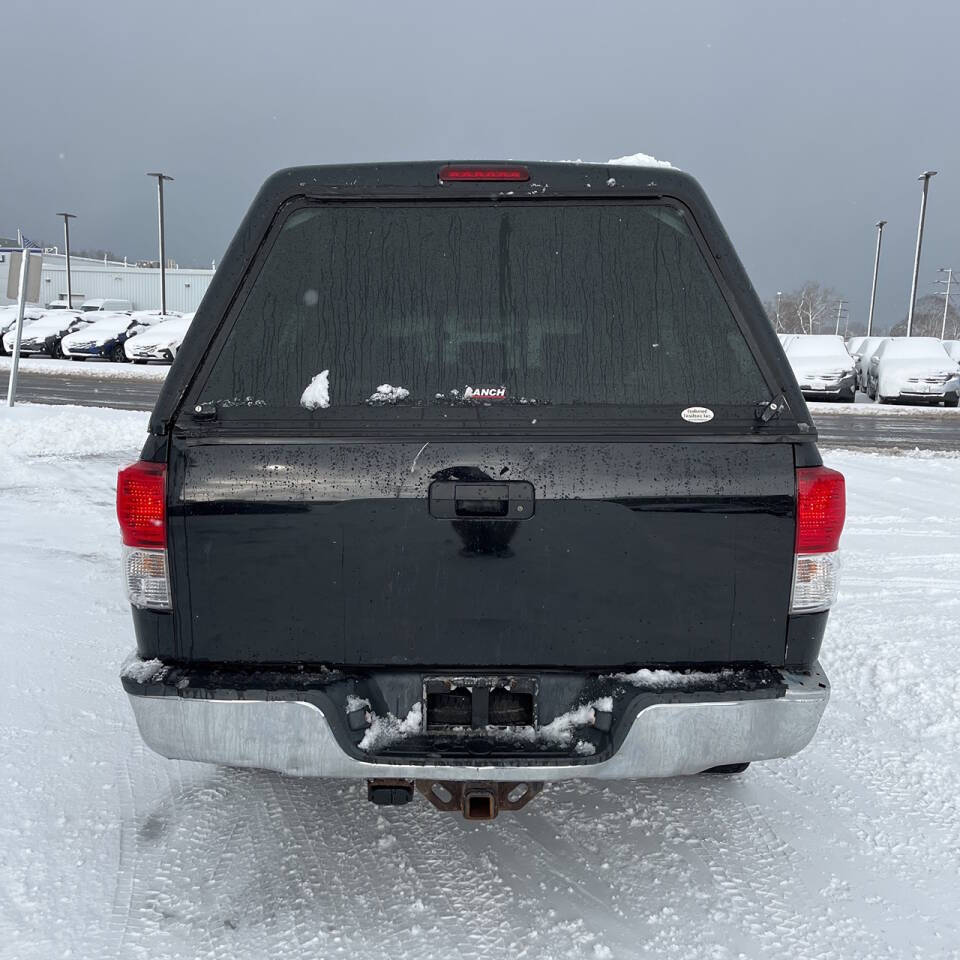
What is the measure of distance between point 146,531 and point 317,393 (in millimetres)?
603

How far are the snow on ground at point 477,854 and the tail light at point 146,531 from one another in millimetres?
1029

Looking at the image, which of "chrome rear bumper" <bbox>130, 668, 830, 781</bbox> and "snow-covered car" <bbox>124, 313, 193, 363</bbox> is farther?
"snow-covered car" <bbox>124, 313, 193, 363</bbox>

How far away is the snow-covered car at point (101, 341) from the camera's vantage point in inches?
1158

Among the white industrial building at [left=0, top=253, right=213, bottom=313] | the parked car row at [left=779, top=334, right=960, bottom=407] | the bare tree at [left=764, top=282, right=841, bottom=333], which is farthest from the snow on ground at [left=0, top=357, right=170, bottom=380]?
the bare tree at [left=764, top=282, right=841, bottom=333]

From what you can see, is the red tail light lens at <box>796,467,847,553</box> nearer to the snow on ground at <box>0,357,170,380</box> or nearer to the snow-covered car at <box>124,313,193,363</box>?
the snow on ground at <box>0,357,170,380</box>

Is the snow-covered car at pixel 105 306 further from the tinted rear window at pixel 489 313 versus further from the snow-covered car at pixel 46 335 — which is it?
the tinted rear window at pixel 489 313

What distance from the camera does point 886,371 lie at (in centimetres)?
2180

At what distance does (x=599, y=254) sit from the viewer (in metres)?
2.49

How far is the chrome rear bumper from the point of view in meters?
2.26

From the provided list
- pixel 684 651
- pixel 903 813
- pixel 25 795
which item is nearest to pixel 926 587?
pixel 903 813

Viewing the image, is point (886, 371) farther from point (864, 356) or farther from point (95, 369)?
point (95, 369)

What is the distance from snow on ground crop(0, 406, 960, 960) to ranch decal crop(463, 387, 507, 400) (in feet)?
5.15

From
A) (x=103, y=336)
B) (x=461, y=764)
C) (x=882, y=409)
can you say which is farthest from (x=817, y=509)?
(x=103, y=336)

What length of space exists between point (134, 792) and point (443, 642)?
5.49 ft
